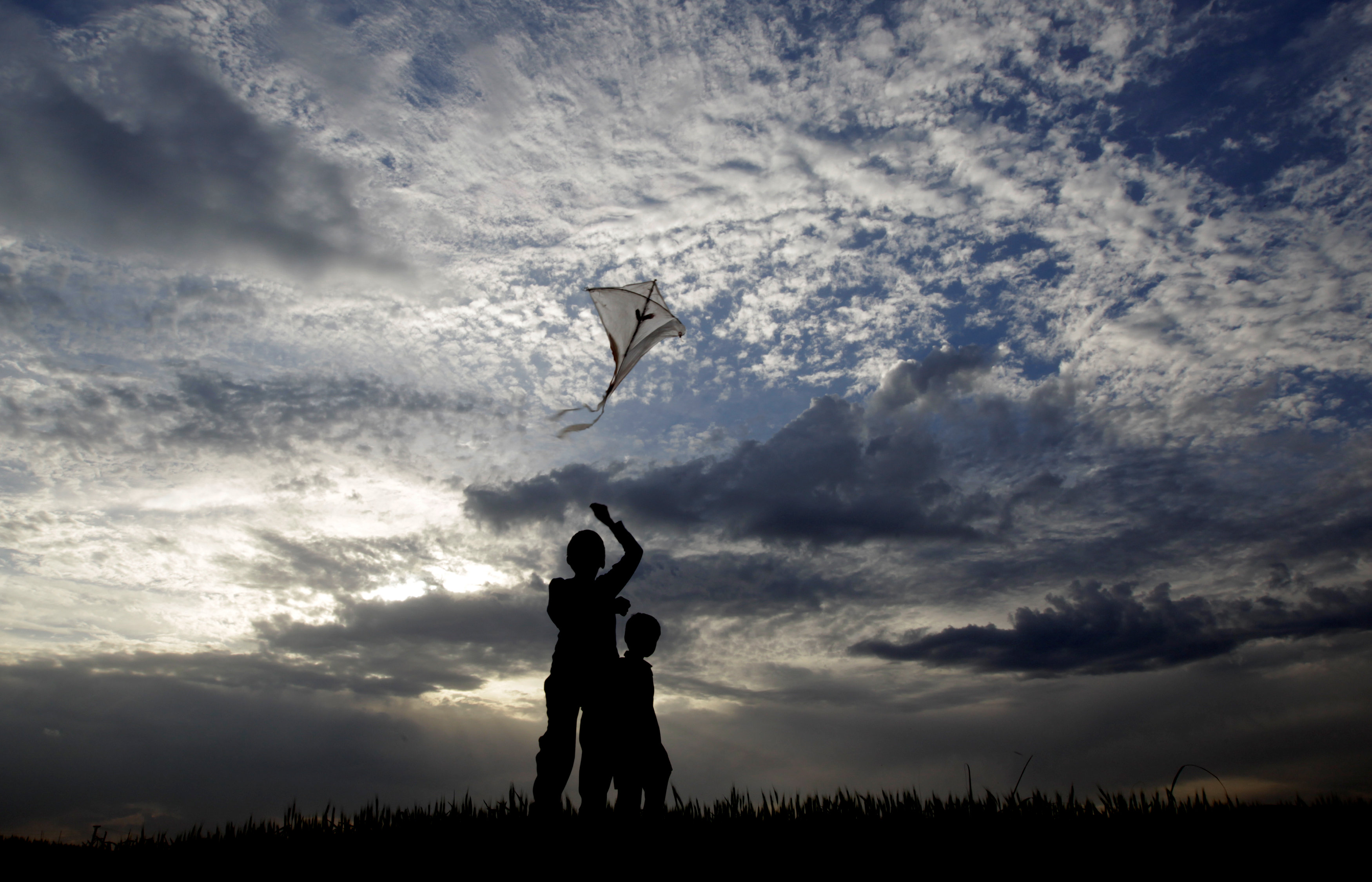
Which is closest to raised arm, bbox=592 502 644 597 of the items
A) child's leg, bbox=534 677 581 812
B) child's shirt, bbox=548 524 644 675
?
child's shirt, bbox=548 524 644 675

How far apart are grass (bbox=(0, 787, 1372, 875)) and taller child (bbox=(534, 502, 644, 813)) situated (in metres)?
0.35

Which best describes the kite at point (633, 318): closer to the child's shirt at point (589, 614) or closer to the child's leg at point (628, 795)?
the child's shirt at point (589, 614)

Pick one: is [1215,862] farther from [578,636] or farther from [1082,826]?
[578,636]

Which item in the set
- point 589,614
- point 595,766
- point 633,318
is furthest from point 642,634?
point 633,318

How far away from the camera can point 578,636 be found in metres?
7.09

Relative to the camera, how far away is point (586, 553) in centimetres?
742

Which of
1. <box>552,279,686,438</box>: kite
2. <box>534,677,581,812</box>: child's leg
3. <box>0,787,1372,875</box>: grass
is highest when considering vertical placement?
<box>552,279,686,438</box>: kite

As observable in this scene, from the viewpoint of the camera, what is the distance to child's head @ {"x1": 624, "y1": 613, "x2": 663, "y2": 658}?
6914mm

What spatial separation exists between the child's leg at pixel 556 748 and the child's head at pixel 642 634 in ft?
2.39

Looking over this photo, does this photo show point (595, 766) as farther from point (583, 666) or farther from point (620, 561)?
point (620, 561)

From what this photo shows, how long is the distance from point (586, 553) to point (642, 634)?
107cm

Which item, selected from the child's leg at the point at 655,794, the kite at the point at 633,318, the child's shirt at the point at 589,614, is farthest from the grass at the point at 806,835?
the kite at the point at 633,318

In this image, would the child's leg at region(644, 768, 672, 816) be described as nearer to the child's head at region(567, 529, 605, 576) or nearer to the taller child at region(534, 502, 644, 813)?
the taller child at region(534, 502, 644, 813)

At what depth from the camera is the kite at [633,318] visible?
9.44 meters
